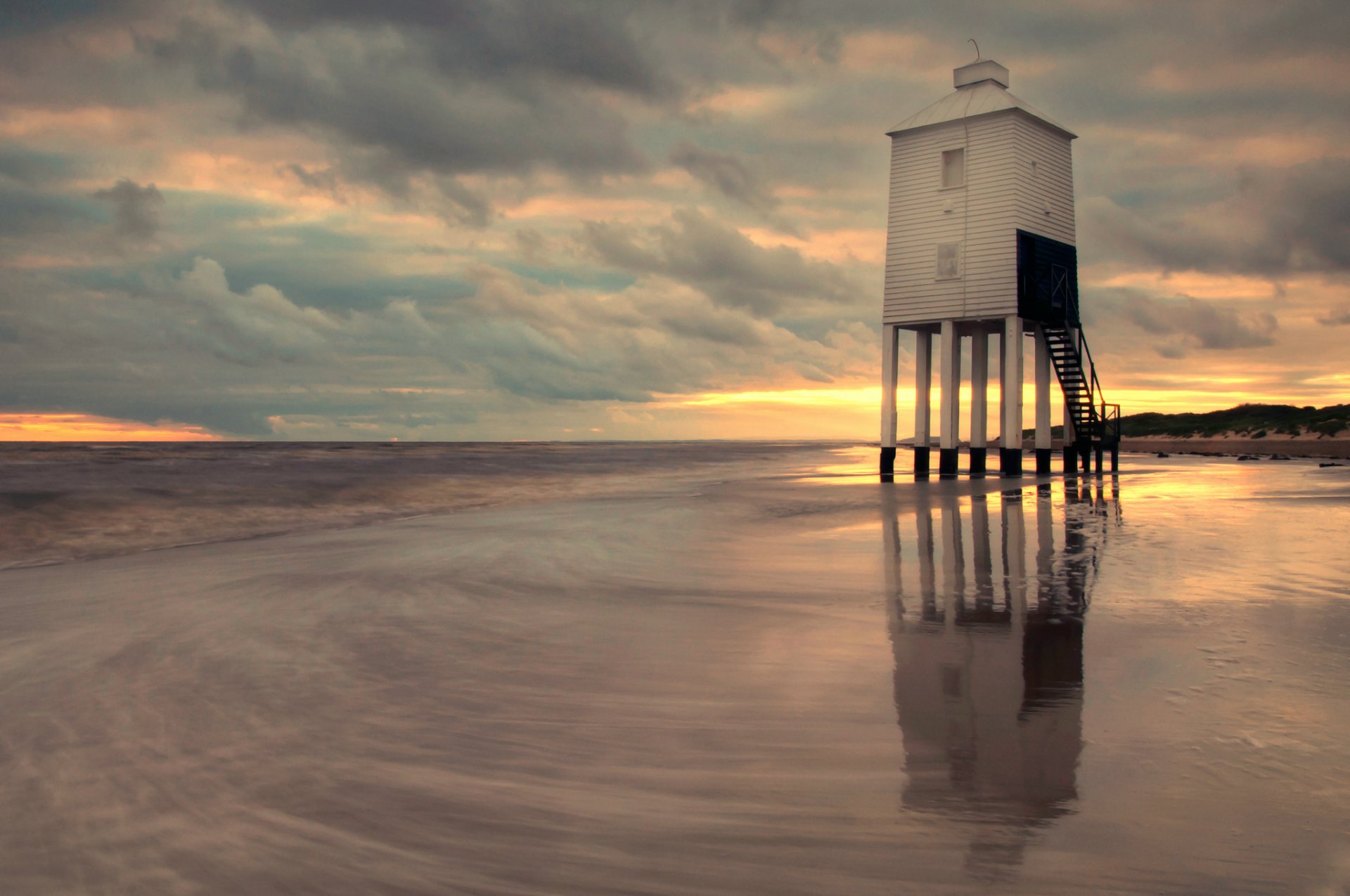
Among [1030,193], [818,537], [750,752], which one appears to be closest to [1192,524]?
[818,537]

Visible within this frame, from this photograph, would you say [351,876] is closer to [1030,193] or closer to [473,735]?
[473,735]

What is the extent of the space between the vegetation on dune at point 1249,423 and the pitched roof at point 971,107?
106ft

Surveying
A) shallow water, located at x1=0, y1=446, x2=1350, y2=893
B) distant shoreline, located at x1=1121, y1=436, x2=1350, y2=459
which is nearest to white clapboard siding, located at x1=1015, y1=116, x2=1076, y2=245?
shallow water, located at x1=0, y1=446, x2=1350, y2=893

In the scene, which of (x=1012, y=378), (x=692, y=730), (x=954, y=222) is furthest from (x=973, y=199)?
(x=692, y=730)

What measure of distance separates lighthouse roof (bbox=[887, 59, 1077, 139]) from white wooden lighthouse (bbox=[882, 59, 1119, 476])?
4 centimetres

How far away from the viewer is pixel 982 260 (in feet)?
76.9

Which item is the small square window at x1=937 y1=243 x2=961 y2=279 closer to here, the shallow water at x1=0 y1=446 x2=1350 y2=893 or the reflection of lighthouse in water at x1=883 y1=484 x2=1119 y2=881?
the reflection of lighthouse in water at x1=883 y1=484 x2=1119 y2=881

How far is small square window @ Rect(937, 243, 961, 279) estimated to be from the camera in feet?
78.3

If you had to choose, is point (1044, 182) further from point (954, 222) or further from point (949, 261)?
point (949, 261)

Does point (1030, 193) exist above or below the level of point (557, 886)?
above

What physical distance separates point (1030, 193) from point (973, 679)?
22586mm

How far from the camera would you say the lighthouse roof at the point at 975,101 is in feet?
77.0

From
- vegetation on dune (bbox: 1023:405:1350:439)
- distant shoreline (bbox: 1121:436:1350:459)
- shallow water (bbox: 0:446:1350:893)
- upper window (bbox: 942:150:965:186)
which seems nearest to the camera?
shallow water (bbox: 0:446:1350:893)

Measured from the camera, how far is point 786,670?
4.56 m
